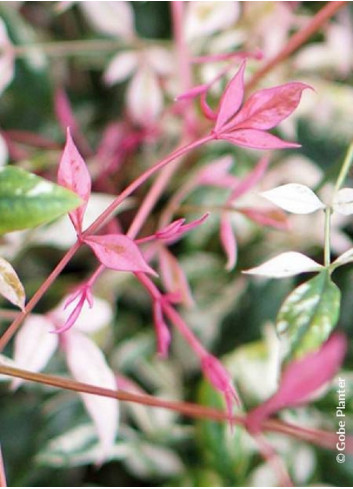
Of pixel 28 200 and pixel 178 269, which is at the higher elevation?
pixel 28 200

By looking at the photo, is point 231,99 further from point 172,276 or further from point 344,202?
point 172,276

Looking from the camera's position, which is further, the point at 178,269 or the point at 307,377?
the point at 178,269

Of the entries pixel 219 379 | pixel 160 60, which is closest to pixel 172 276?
pixel 219 379

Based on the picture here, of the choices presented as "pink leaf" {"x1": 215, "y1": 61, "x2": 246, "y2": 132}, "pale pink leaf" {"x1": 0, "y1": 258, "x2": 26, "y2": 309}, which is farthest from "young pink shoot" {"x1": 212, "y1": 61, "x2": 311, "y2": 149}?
"pale pink leaf" {"x1": 0, "y1": 258, "x2": 26, "y2": 309}

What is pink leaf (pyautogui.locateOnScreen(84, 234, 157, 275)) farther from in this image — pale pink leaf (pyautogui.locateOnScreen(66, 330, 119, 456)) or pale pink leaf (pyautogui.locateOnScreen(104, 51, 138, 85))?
pale pink leaf (pyautogui.locateOnScreen(104, 51, 138, 85))

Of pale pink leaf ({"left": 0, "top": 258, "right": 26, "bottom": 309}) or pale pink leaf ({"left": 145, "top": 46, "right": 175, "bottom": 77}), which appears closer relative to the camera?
pale pink leaf ({"left": 0, "top": 258, "right": 26, "bottom": 309})

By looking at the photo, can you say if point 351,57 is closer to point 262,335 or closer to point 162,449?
point 262,335

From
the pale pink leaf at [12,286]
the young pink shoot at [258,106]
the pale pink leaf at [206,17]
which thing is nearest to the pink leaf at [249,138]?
the young pink shoot at [258,106]
